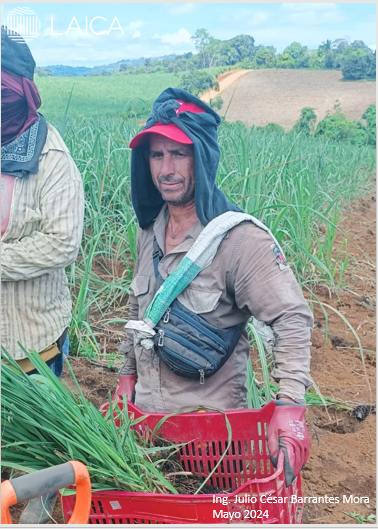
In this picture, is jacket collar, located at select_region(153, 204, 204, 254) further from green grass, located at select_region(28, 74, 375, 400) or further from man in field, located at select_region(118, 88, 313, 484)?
green grass, located at select_region(28, 74, 375, 400)

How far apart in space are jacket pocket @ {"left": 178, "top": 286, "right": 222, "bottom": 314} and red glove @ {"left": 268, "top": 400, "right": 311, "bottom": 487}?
11.8 inches

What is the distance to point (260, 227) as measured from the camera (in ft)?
5.21

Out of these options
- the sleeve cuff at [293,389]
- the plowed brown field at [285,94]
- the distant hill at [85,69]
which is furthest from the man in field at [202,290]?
the plowed brown field at [285,94]

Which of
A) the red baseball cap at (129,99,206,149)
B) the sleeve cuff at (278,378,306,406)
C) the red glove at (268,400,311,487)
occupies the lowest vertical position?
the red glove at (268,400,311,487)

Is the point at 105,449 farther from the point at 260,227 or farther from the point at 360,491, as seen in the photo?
the point at 360,491

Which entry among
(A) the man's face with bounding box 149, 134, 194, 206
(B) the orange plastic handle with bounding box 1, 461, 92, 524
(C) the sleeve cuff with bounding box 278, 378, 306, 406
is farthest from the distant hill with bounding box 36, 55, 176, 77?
(B) the orange plastic handle with bounding box 1, 461, 92, 524

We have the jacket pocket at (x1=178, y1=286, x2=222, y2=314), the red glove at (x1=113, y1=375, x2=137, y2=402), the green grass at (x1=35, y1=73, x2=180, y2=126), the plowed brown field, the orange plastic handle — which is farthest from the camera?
the plowed brown field

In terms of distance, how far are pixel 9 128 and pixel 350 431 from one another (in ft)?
5.65

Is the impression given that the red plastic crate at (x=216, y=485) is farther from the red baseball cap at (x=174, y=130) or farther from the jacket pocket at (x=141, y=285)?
the red baseball cap at (x=174, y=130)

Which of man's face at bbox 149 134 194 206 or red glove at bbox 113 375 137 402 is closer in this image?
man's face at bbox 149 134 194 206

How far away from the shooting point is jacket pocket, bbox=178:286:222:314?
5.18 ft

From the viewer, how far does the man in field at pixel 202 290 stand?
1.50 metres


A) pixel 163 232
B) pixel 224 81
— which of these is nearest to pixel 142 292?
pixel 163 232

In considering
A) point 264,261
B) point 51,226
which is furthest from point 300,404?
point 51,226
